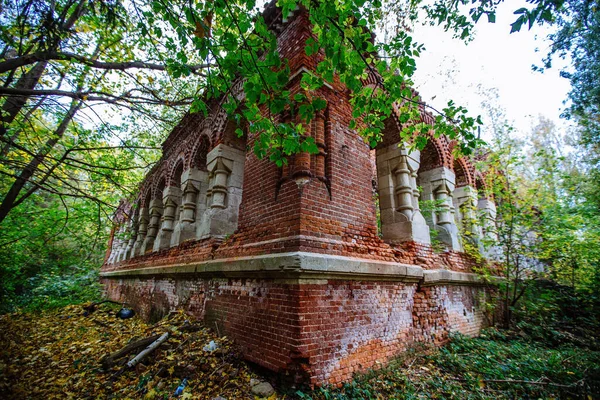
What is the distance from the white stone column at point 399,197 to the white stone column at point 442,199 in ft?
3.73

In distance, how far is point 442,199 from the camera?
6738mm

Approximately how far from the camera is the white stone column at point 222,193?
19.4 ft

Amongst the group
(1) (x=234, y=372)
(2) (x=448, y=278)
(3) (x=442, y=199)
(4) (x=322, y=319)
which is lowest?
(1) (x=234, y=372)

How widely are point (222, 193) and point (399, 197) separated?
3903 millimetres

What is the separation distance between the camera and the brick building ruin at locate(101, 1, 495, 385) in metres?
3.65

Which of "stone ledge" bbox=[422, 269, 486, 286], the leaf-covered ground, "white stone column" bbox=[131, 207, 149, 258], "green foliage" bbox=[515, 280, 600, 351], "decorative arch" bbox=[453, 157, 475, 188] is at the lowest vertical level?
the leaf-covered ground

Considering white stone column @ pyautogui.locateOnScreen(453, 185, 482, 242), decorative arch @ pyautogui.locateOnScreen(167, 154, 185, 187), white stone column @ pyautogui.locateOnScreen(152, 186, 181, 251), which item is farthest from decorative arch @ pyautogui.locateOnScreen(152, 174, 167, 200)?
white stone column @ pyautogui.locateOnScreen(453, 185, 482, 242)

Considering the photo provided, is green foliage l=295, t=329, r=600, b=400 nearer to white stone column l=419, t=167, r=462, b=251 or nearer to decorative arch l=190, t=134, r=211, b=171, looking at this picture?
white stone column l=419, t=167, r=462, b=251

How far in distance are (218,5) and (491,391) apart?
229 inches

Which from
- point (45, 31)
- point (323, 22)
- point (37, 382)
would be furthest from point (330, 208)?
point (37, 382)

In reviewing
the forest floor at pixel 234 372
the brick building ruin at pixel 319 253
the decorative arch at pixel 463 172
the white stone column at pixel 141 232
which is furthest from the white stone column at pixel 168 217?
the decorative arch at pixel 463 172

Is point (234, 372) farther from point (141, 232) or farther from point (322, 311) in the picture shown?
point (141, 232)

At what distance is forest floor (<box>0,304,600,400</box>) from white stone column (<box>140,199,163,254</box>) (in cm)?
436

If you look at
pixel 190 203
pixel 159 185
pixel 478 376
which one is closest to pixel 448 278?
pixel 478 376
